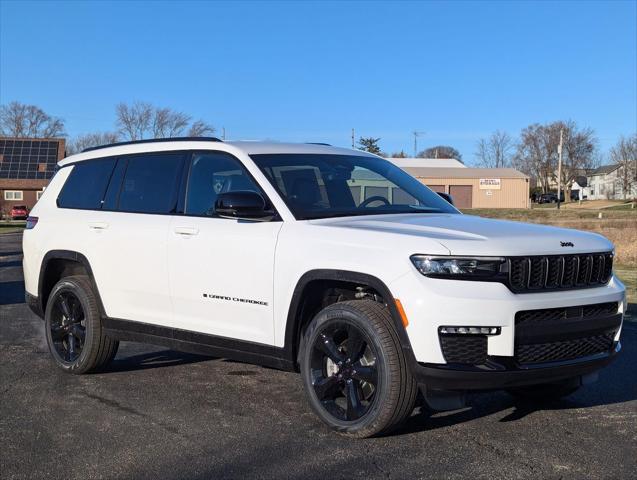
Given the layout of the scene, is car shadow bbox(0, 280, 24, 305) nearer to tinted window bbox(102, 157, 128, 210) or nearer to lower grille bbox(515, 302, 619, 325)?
tinted window bbox(102, 157, 128, 210)

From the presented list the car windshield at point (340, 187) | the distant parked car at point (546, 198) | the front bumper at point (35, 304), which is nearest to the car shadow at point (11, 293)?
the front bumper at point (35, 304)

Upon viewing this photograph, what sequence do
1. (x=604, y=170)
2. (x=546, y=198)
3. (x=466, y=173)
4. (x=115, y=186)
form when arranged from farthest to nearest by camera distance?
(x=604, y=170) < (x=546, y=198) < (x=466, y=173) < (x=115, y=186)

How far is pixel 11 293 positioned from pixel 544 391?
9.58 meters

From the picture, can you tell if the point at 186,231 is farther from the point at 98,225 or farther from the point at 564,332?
the point at 564,332

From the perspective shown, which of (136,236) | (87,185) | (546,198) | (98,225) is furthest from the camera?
(546,198)

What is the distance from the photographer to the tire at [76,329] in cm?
628

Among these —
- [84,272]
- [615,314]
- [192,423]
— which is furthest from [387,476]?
[84,272]

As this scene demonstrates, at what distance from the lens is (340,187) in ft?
18.6

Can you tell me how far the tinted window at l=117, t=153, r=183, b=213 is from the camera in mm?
5887

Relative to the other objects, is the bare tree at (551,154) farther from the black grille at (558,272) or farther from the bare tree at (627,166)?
the black grille at (558,272)

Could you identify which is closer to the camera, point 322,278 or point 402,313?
point 402,313

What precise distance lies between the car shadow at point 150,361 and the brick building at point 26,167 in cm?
6431

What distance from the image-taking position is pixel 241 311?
5.12 m

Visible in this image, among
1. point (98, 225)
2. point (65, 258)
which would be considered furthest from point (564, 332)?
point (65, 258)
